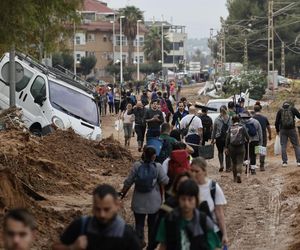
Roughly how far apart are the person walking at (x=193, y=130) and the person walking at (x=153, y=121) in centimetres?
59

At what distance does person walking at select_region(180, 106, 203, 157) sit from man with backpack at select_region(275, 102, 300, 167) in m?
2.58

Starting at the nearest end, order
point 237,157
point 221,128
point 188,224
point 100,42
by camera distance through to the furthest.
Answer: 1. point 188,224
2. point 237,157
3. point 221,128
4. point 100,42

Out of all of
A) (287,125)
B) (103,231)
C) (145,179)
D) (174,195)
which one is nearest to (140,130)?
(287,125)

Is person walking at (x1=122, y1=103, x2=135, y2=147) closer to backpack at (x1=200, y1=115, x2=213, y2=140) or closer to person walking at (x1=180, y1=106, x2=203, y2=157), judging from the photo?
backpack at (x1=200, y1=115, x2=213, y2=140)

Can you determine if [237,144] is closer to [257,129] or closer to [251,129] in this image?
[251,129]

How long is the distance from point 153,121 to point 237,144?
2273 millimetres

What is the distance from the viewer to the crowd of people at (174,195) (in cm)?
738

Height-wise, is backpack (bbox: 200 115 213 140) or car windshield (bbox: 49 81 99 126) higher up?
car windshield (bbox: 49 81 99 126)

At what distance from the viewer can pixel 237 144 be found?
Answer: 21016 millimetres

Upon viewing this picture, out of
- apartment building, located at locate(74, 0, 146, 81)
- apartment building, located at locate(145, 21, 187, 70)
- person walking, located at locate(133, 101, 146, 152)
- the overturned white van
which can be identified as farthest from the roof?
the overturned white van

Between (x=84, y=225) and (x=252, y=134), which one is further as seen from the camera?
(x=252, y=134)

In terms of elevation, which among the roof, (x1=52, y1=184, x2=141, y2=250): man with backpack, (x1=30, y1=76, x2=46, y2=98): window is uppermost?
the roof

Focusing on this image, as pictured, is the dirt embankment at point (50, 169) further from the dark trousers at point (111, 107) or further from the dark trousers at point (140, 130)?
the dark trousers at point (111, 107)

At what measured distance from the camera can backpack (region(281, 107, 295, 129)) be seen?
2358 cm
